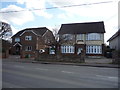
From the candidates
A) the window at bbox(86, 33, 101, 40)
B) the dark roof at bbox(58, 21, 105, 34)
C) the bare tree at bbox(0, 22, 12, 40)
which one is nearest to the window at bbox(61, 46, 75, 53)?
the dark roof at bbox(58, 21, 105, 34)

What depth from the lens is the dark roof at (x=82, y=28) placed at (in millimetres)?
38062

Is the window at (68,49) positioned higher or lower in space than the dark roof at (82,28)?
lower

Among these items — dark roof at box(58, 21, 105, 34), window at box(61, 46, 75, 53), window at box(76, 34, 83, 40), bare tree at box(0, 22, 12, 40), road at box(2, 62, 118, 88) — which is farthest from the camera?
bare tree at box(0, 22, 12, 40)

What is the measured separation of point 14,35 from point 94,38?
101 feet

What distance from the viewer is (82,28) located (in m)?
40.2

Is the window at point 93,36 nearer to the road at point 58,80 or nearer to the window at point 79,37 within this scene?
the window at point 79,37

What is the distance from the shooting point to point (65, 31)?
41062mm

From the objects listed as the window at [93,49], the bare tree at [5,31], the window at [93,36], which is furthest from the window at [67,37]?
the bare tree at [5,31]

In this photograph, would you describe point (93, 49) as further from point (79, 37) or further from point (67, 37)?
point (67, 37)

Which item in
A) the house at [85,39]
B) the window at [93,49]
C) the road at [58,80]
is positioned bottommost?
the road at [58,80]

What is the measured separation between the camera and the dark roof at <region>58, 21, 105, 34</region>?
3806cm

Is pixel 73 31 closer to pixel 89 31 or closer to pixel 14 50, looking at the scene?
pixel 89 31

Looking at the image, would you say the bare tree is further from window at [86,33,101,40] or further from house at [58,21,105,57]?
window at [86,33,101,40]

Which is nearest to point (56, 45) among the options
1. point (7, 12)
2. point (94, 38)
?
point (94, 38)
